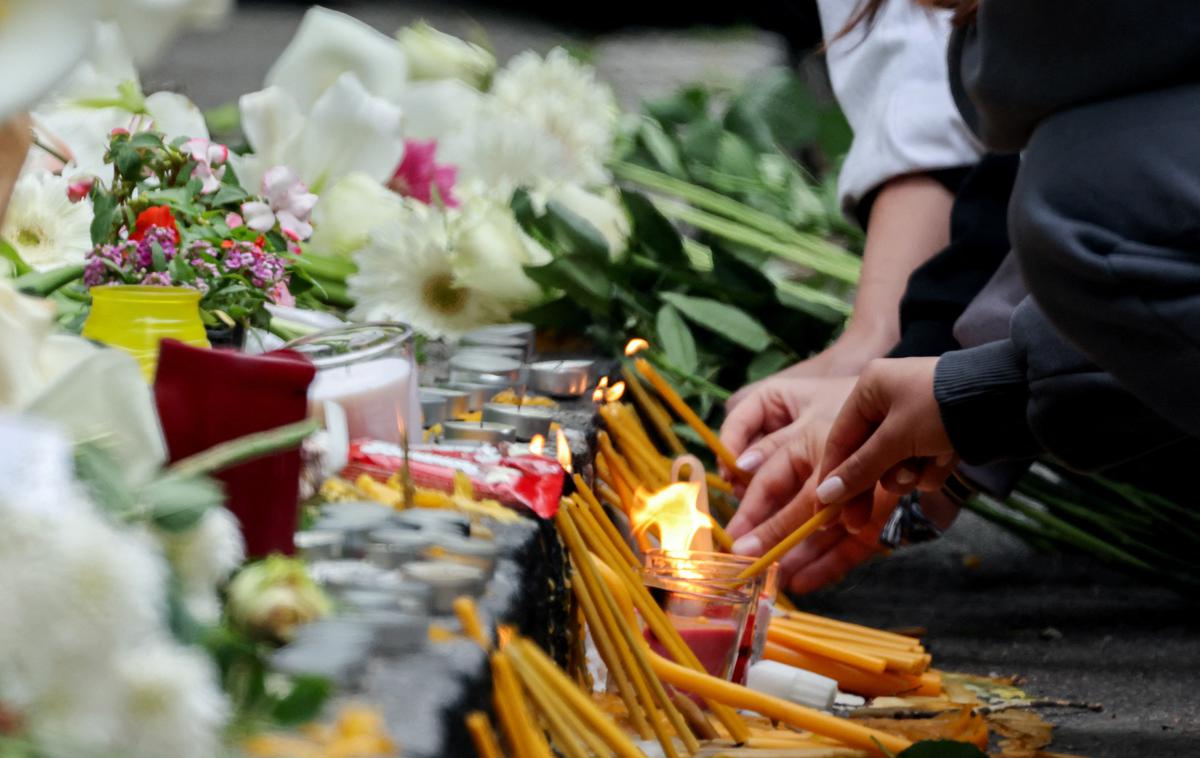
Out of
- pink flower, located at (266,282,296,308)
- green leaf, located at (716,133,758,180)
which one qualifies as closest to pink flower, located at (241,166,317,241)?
pink flower, located at (266,282,296,308)

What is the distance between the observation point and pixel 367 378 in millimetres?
954

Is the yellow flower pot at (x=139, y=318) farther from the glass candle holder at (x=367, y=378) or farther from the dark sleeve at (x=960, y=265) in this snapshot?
the dark sleeve at (x=960, y=265)

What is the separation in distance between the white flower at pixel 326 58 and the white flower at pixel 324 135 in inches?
0.9

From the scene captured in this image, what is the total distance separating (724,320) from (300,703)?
46.3 inches

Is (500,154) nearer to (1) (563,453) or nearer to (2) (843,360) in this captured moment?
(2) (843,360)

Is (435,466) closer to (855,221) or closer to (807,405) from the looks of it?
(807,405)

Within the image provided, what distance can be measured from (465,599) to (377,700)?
0.09m

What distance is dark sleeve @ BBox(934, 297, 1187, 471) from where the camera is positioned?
0.92 meters

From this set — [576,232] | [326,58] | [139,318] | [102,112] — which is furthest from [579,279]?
[139,318]

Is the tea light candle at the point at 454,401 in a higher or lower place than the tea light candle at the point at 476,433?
lower

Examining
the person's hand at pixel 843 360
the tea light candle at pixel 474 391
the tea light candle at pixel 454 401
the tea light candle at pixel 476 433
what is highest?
the tea light candle at pixel 476 433

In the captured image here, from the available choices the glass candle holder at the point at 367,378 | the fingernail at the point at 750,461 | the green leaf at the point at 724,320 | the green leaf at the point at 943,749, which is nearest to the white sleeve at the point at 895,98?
the green leaf at the point at 724,320

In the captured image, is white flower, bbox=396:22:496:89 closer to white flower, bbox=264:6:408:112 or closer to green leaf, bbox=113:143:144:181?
white flower, bbox=264:6:408:112

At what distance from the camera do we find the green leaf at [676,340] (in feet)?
5.24
